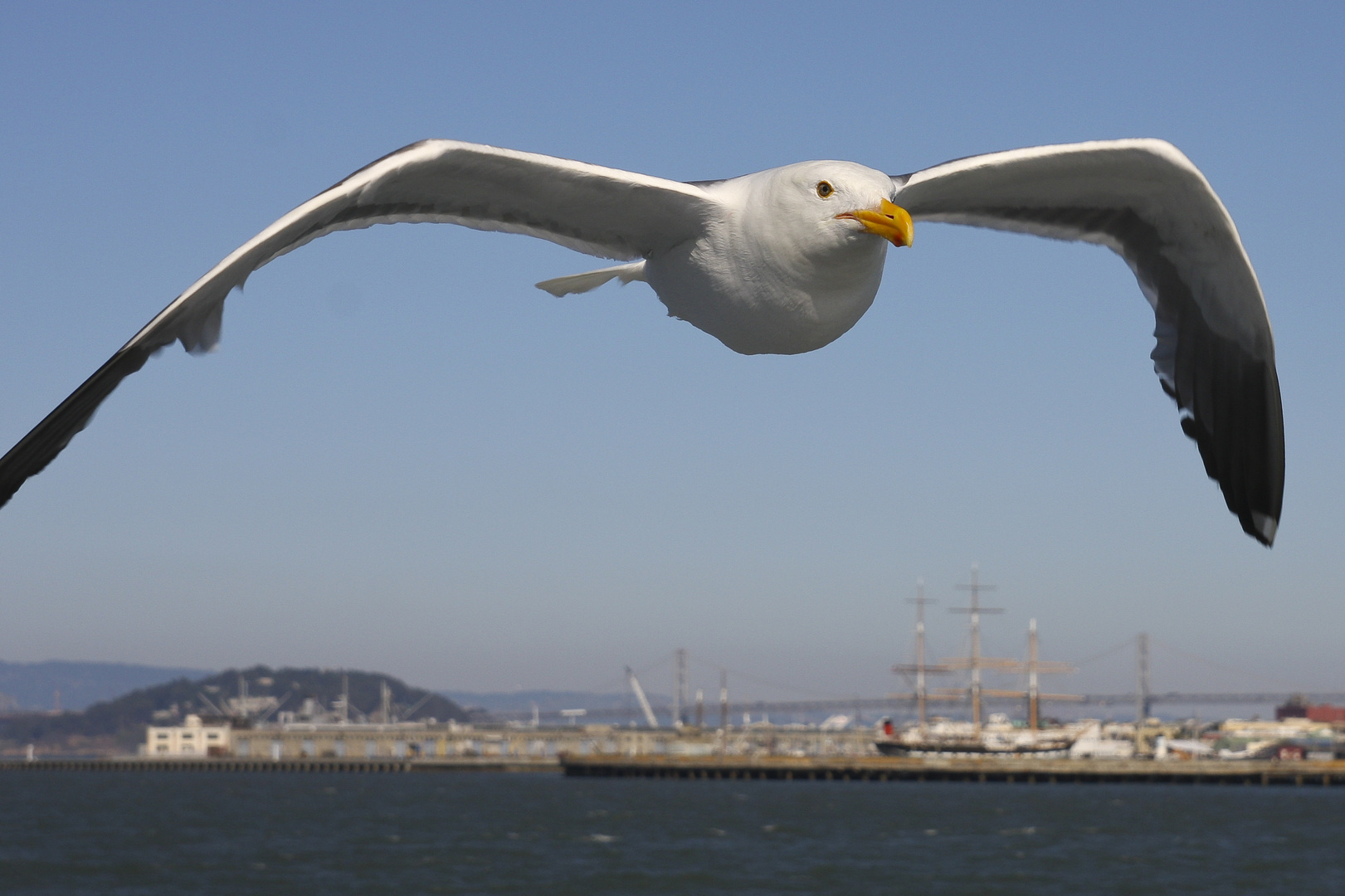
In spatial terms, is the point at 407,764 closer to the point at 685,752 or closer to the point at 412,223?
the point at 685,752

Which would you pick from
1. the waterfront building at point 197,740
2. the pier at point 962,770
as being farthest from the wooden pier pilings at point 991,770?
the waterfront building at point 197,740

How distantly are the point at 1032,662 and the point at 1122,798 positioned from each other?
4022 centimetres

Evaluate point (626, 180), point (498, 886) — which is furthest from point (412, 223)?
point (498, 886)

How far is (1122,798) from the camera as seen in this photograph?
9281 centimetres

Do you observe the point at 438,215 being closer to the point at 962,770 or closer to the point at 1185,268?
the point at 1185,268

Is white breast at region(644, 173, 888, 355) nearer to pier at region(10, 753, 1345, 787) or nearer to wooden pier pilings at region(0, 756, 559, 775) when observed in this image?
pier at region(10, 753, 1345, 787)

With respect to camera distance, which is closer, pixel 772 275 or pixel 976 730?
pixel 772 275

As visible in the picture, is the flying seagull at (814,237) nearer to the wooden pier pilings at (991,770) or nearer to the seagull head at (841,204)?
the seagull head at (841,204)

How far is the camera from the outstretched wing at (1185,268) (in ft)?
24.9

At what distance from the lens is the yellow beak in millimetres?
5836

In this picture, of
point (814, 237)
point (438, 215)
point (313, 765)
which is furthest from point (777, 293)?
point (313, 765)

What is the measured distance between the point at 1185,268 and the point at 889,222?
284 cm

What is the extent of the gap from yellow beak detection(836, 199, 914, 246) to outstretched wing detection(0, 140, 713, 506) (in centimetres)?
105

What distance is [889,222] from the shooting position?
19.2 feet
